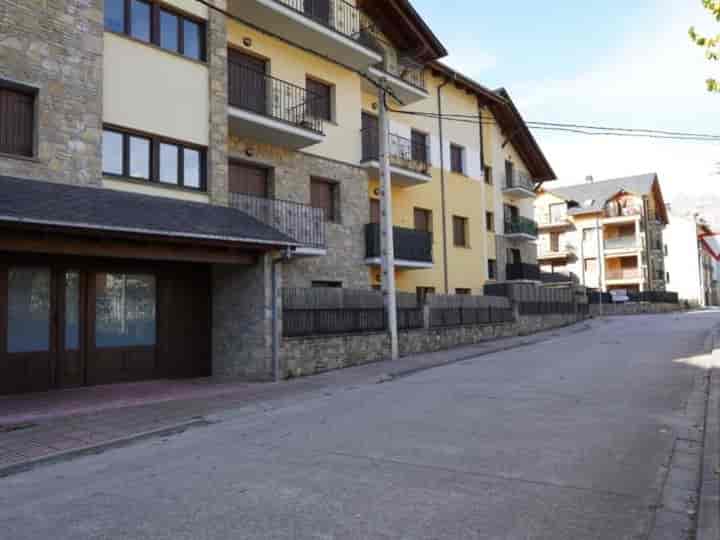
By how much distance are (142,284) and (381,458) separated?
8.49 m

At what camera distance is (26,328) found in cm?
1098

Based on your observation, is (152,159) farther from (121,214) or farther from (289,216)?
(289,216)

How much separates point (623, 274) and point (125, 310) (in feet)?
171

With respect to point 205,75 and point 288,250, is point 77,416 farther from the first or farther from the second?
point 205,75

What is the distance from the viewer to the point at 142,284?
1294cm

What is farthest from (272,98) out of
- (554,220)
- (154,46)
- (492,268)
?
(554,220)

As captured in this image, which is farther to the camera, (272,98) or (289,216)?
(272,98)

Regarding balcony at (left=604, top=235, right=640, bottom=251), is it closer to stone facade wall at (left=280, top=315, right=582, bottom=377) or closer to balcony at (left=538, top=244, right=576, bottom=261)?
balcony at (left=538, top=244, right=576, bottom=261)

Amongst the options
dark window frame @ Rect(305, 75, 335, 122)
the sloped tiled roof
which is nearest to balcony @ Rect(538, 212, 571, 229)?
dark window frame @ Rect(305, 75, 335, 122)

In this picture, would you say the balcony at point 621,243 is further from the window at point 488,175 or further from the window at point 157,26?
the window at point 157,26

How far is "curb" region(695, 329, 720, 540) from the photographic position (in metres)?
A: 4.09

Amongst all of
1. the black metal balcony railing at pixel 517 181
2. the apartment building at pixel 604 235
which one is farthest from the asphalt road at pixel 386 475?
the apartment building at pixel 604 235

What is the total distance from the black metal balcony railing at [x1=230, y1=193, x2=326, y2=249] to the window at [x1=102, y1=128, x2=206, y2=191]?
2.18 meters

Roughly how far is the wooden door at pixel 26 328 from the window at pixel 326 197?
A: 8.86m
